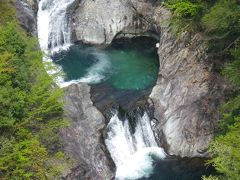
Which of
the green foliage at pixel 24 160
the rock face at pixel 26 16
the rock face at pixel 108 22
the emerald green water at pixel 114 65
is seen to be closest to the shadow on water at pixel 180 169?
the emerald green water at pixel 114 65

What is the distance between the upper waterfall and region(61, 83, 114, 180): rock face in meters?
8.55

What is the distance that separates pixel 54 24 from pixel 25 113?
16556 millimetres

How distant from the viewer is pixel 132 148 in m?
24.0

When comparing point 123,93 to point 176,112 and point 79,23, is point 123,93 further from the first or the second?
point 79,23

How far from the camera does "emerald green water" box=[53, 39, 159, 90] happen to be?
2781 centimetres

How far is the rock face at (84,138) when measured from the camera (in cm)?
1986

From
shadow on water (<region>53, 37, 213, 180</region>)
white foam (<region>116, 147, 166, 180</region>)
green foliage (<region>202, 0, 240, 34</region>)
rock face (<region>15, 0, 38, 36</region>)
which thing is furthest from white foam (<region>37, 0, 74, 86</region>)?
green foliage (<region>202, 0, 240, 34</region>)

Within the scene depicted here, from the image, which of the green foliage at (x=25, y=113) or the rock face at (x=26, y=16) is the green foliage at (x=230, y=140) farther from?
the rock face at (x=26, y=16)

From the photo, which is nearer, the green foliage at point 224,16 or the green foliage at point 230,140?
the green foliage at point 230,140

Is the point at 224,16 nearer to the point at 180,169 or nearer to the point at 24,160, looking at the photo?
the point at 180,169

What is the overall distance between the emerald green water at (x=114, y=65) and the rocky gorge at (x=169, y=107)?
2189 mm

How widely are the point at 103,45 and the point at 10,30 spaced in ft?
48.7

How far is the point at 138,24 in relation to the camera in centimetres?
3234

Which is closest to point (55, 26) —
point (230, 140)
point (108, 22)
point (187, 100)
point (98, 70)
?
point (108, 22)
